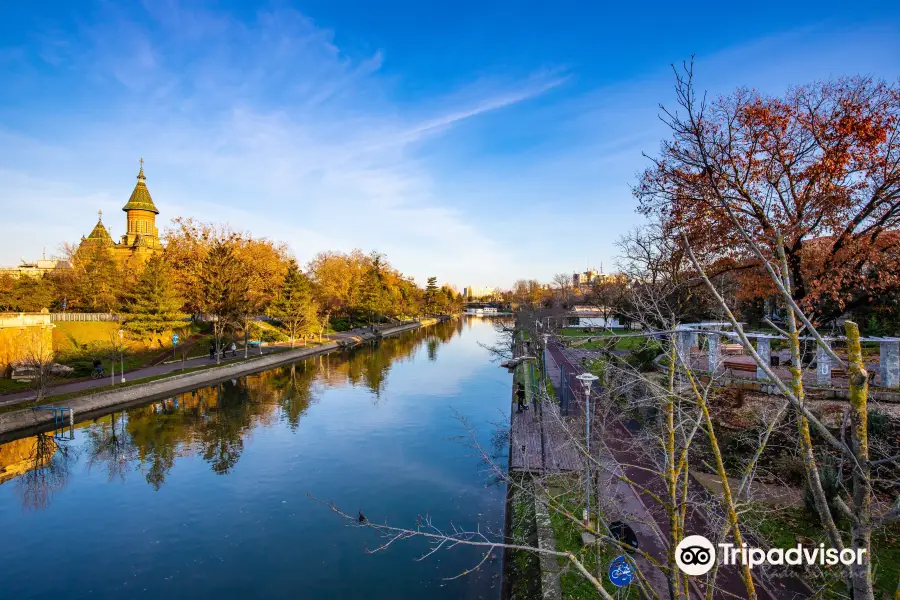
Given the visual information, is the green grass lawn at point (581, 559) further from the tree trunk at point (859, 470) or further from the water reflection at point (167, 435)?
the water reflection at point (167, 435)

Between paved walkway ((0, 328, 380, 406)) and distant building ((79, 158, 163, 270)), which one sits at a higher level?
distant building ((79, 158, 163, 270))

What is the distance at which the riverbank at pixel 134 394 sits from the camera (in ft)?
64.4

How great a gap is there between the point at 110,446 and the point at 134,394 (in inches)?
289

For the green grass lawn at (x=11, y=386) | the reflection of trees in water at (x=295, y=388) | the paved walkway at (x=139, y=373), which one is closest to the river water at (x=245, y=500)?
the reflection of trees in water at (x=295, y=388)

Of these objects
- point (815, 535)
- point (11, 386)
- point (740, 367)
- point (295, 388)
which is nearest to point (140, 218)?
point (11, 386)

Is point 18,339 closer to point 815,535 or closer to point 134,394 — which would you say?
point 134,394

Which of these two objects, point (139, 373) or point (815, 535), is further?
point (139, 373)

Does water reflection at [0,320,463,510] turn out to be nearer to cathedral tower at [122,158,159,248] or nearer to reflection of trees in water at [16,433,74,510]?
reflection of trees in water at [16,433,74,510]

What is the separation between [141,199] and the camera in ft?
226

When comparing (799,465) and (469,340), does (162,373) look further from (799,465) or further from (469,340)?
(469,340)

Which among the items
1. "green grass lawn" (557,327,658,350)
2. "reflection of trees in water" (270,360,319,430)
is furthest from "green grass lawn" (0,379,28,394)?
"green grass lawn" (557,327,658,350)

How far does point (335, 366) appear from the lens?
Result: 38719 millimetres

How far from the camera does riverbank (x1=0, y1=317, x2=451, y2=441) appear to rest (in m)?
19.6

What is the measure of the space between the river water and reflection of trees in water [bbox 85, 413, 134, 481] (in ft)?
0.29
